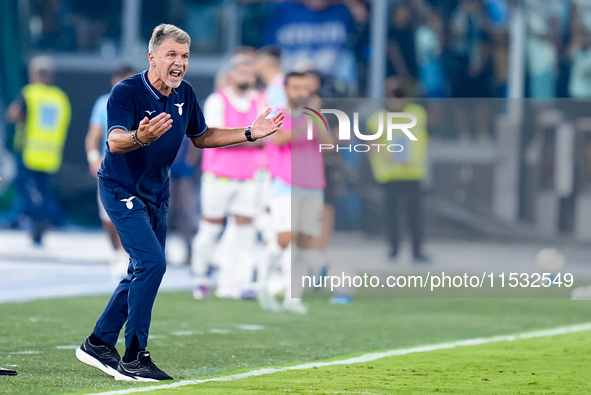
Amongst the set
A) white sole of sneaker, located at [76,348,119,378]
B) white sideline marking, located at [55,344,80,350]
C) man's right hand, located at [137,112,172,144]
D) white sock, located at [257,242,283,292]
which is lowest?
white sideline marking, located at [55,344,80,350]

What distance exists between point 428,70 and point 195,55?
3662mm

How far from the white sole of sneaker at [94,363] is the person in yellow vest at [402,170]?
5926 mm

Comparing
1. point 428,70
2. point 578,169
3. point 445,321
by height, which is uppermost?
point 428,70

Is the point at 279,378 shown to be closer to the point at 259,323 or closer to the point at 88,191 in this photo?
the point at 259,323

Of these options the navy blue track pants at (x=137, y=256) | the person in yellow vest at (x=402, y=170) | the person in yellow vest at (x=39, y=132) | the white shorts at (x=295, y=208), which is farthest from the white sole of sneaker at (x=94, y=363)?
the person in yellow vest at (x=39, y=132)

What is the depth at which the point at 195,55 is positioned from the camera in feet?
65.3

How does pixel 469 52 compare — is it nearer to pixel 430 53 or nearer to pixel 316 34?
pixel 430 53

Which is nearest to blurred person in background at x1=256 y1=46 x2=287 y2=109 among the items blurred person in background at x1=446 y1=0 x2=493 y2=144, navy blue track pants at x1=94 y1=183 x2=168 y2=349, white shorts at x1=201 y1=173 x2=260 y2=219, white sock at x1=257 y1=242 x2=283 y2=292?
white shorts at x1=201 y1=173 x2=260 y2=219

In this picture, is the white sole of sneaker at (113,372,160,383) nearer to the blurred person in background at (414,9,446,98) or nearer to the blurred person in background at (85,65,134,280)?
the blurred person in background at (85,65,134,280)

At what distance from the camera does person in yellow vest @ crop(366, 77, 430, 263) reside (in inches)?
502

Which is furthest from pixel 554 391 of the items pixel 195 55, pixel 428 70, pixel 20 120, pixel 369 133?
pixel 195 55

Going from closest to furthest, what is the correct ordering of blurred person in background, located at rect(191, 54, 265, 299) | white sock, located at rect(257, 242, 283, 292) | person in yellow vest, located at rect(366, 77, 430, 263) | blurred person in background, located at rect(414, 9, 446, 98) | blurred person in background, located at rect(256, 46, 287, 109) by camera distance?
white sock, located at rect(257, 242, 283, 292) → blurred person in background, located at rect(191, 54, 265, 299) → blurred person in background, located at rect(256, 46, 287, 109) → person in yellow vest, located at rect(366, 77, 430, 263) → blurred person in background, located at rect(414, 9, 446, 98)

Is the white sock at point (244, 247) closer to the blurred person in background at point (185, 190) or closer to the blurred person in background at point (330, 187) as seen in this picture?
the blurred person in background at point (330, 187)

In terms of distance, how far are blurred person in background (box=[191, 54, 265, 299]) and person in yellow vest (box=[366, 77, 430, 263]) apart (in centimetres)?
143
